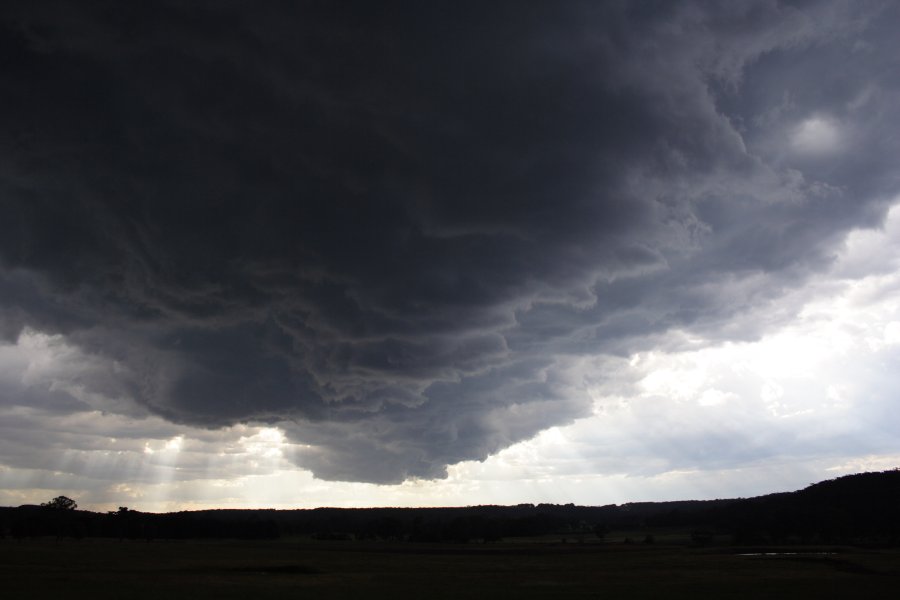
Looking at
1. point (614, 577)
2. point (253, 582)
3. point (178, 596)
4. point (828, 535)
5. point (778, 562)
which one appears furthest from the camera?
point (828, 535)

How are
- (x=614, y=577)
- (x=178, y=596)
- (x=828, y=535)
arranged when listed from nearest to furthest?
(x=178, y=596)
(x=614, y=577)
(x=828, y=535)

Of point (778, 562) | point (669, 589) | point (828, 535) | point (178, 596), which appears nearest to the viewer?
point (178, 596)

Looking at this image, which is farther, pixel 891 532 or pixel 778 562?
pixel 891 532

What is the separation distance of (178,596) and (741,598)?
5308 cm

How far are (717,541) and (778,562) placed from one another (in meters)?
93.6

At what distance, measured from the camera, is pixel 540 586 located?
76312mm

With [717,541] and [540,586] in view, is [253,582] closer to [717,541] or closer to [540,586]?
[540,586]

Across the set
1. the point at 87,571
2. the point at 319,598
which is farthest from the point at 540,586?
the point at 87,571

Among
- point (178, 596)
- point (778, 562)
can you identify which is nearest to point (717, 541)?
point (778, 562)

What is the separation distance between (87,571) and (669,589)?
7444 cm

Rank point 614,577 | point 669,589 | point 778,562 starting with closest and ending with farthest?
point 669,589
point 614,577
point 778,562

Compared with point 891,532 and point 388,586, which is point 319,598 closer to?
point 388,586

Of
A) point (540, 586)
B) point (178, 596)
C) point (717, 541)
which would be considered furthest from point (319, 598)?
point (717, 541)

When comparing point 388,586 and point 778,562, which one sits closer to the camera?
point 388,586
